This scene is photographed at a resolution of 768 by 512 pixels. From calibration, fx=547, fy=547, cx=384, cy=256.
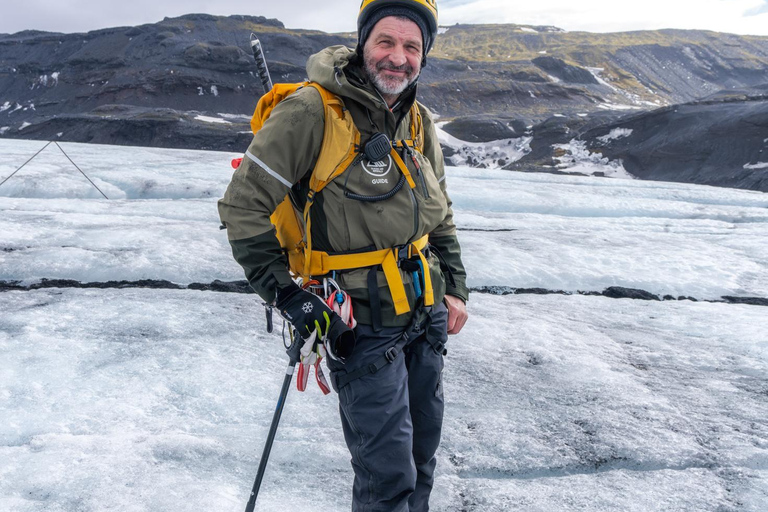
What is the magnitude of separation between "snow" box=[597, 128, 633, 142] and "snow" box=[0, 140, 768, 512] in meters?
34.3

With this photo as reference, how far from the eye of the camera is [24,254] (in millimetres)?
5824

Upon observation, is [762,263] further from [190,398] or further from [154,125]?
[154,125]

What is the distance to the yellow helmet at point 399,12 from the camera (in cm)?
211

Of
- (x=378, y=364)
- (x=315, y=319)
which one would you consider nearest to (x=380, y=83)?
(x=315, y=319)

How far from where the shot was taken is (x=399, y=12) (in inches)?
83.0

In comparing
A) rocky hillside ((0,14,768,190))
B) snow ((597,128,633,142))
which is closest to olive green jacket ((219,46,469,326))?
rocky hillside ((0,14,768,190))

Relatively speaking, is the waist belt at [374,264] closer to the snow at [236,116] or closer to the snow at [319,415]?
the snow at [319,415]

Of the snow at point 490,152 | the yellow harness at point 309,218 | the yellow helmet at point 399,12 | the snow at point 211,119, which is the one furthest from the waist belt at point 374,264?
the snow at point 211,119

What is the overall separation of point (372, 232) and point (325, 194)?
0.22m

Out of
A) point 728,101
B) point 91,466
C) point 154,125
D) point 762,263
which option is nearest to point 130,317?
point 91,466

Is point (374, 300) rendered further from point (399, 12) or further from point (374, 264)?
point (399, 12)

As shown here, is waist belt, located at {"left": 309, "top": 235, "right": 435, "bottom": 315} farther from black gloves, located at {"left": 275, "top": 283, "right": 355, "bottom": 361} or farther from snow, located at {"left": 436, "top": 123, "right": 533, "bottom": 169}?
snow, located at {"left": 436, "top": 123, "right": 533, "bottom": 169}

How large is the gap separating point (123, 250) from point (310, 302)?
4922 mm

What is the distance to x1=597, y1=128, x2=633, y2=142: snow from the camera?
37969 millimetres
